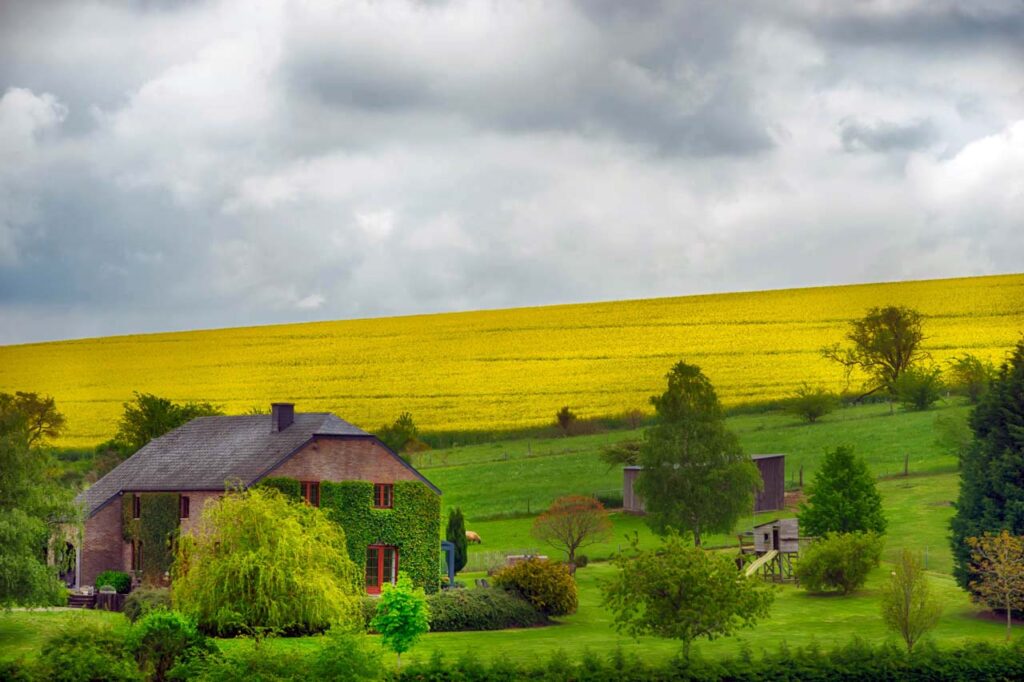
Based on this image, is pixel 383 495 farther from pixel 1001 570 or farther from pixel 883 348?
pixel 883 348

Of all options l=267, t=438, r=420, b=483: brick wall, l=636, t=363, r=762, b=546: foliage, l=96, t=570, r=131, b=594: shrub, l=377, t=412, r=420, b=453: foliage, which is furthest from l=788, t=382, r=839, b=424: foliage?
l=96, t=570, r=131, b=594: shrub

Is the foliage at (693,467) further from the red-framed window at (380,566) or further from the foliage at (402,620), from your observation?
the foliage at (402,620)

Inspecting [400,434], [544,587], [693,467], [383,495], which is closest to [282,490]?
[383,495]

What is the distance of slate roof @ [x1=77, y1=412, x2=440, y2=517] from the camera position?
7550 centimetres

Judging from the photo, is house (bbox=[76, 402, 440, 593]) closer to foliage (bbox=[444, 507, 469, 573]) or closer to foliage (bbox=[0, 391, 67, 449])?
foliage (bbox=[444, 507, 469, 573])

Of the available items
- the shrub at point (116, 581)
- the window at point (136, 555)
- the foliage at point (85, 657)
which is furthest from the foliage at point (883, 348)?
the foliage at point (85, 657)

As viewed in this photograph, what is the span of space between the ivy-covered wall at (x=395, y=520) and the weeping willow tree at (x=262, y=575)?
13.3 metres

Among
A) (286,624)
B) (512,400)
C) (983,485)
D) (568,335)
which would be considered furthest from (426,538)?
(568,335)

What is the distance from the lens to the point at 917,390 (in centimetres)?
11138

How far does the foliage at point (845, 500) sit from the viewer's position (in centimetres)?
7788

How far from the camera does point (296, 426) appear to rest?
78.1 metres

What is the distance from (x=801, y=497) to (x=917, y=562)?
37952 millimetres

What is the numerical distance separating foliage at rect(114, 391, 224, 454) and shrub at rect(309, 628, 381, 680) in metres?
62.3

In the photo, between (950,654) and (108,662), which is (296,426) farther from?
(950,654)
